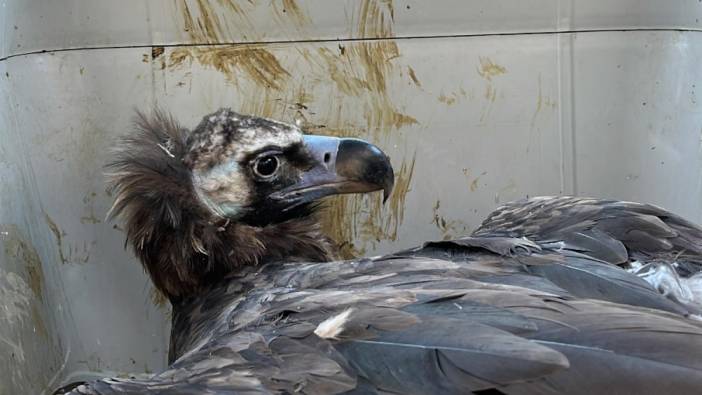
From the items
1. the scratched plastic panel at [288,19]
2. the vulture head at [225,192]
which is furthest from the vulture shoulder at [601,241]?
the scratched plastic panel at [288,19]

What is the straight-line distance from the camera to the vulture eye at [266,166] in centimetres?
262

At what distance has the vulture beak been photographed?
2498 mm

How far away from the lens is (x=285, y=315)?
1.83 meters

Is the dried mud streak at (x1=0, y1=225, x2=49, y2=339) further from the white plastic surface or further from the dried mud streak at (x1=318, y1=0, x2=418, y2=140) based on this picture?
the dried mud streak at (x1=318, y1=0, x2=418, y2=140)

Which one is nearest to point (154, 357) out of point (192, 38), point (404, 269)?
point (192, 38)

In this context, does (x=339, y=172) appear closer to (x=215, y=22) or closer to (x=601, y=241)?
(x=601, y=241)

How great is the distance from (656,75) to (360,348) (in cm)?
236

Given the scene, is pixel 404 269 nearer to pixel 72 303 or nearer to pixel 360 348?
pixel 360 348

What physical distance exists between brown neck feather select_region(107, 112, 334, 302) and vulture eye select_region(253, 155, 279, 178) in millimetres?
187

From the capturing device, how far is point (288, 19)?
3455 millimetres

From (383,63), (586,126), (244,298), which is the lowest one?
(244,298)

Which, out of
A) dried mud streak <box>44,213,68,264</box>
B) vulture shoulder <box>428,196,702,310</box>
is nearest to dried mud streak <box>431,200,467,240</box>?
vulture shoulder <box>428,196,702,310</box>

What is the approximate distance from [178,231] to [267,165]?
34 cm

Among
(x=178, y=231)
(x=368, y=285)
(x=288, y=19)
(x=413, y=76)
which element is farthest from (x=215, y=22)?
(x=368, y=285)
